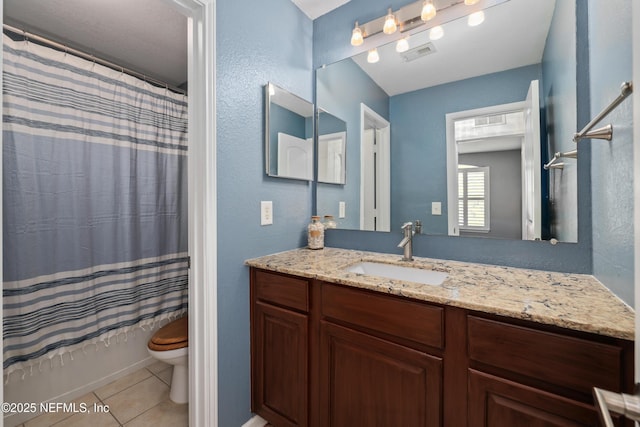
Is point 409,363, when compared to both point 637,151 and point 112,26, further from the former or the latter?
point 112,26

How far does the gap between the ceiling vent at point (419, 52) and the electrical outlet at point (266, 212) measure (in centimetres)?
114

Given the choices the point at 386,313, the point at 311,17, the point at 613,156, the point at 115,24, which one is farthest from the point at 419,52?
the point at 115,24

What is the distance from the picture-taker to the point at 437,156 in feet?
4.81

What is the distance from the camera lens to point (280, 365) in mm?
1318

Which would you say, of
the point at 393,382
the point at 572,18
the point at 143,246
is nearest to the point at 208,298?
the point at 393,382

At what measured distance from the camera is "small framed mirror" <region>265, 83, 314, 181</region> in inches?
60.6

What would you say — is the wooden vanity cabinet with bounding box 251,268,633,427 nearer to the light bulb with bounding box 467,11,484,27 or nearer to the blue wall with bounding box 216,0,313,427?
the blue wall with bounding box 216,0,313,427

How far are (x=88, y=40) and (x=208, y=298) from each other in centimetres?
209

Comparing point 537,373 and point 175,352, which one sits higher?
point 537,373

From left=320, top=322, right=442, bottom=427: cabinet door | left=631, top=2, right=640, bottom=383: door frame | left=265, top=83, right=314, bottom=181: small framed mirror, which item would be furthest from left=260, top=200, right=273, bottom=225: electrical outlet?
left=631, top=2, right=640, bottom=383: door frame

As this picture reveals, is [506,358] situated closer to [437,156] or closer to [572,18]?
[437,156]

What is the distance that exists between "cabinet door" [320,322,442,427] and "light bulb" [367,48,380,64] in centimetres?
151

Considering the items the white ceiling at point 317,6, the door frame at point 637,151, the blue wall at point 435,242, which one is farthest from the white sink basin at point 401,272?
the white ceiling at point 317,6

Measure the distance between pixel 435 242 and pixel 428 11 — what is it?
1200 millimetres
